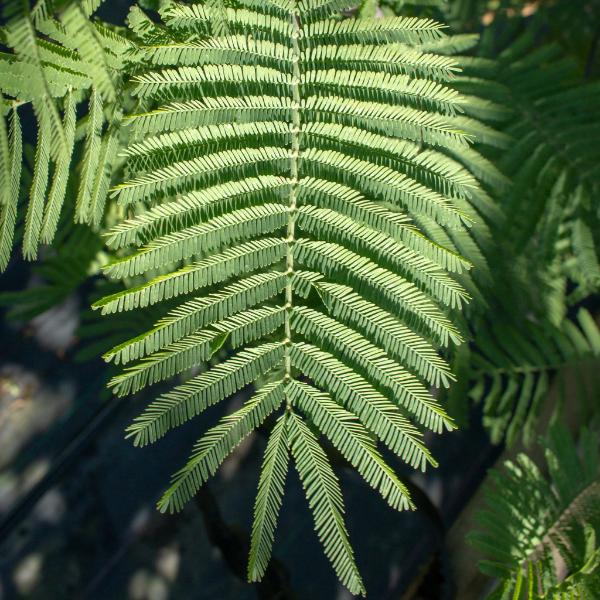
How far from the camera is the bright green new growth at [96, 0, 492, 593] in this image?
1153mm

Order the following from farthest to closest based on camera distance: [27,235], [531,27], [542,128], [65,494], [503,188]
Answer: [65,494] → [531,27] → [542,128] → [503,188] → [27,235]

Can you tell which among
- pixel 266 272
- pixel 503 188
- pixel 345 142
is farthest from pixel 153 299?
pixel 503 188

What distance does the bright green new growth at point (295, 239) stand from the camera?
1.15 m

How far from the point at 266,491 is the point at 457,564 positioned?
186cm

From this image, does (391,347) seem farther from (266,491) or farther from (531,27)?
(531,27)

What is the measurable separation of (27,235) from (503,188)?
3.51 feet

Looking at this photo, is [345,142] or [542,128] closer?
[345,142]

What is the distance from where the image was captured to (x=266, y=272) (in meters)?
1.26

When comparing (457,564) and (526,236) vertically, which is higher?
A: (526,236)

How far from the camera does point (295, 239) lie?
1.26 metres

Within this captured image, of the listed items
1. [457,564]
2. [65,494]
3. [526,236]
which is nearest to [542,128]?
[526,236]

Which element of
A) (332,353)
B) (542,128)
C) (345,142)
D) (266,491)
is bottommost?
(266,491)

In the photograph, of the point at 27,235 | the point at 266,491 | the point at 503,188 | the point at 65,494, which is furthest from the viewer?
the point at 65,494

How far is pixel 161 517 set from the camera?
2943 mm
